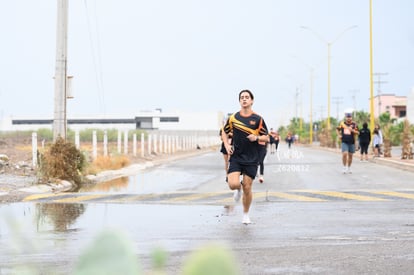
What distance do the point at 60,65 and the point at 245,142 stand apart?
399 inches

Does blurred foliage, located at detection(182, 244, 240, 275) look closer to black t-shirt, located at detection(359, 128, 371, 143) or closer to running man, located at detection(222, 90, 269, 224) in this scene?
running man, located at detection(222, 90, 269, 224)

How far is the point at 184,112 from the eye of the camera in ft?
475

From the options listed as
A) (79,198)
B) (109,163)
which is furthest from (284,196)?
(109,163)

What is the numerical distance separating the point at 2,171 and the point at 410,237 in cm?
1429

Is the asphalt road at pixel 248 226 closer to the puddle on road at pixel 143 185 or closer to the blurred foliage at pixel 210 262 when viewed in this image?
the puddle on road at pixel 143 185

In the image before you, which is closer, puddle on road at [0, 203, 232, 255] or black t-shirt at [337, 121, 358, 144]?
puddle on road at [0, 203, 232, 255]

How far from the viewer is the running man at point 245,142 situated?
35.4 feet

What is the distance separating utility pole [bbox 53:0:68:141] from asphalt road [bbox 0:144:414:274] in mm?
2036

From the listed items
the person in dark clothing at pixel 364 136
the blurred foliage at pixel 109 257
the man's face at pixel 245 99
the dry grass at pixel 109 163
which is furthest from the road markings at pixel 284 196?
the person in dark clothing at pixel 364 136

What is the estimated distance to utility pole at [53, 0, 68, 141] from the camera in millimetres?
19984

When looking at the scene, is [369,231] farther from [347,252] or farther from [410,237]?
[347,252]

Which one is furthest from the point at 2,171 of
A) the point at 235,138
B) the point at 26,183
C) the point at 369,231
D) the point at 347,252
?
the point at 347,252

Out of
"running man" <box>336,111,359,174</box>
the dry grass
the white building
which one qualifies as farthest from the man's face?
the white building

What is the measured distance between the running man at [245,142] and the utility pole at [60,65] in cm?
972
